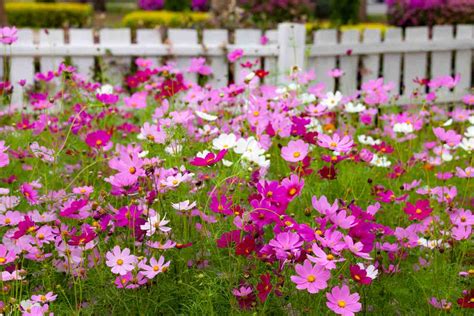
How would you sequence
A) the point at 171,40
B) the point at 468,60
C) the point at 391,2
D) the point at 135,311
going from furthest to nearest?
the point at 391,2, the point at 468,60, the point at 171,40, the point at 135,311

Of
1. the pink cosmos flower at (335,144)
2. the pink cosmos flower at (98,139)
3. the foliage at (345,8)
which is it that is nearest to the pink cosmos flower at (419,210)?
the pink cosmos flower at (335,144)

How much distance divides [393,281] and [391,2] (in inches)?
386

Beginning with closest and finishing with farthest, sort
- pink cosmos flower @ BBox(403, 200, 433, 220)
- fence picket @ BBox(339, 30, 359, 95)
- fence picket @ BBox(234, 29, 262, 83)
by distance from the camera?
pink cosmos flower @ BBox(403, 200, 433, 220) → fence picket @ BBox(234, 29, 262, 83) → fence picket @ BBox(339, 30, 359, 95)

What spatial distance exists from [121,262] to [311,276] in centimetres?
48

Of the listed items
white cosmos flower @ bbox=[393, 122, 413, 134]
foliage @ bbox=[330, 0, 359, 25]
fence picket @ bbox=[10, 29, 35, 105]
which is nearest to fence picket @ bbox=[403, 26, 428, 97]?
fence picket @ bbox=[10, 29, 35, 105]

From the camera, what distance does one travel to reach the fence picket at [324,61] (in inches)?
230

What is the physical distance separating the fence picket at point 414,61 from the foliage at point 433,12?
87.6 inches

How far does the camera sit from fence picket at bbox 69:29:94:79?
5.59 m

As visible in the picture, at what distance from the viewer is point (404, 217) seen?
2633mm

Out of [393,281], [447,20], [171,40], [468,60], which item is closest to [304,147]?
[393,281]

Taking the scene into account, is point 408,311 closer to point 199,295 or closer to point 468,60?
point 199,295

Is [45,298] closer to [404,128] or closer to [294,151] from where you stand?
[294,151]

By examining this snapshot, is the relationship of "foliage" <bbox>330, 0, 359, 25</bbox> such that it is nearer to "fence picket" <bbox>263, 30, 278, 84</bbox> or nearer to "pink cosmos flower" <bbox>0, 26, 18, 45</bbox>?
"fence picket" <bbox>263, 30, 278, 84</bbox>

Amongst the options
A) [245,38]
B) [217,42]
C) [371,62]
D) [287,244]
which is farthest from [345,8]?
[287,244]
